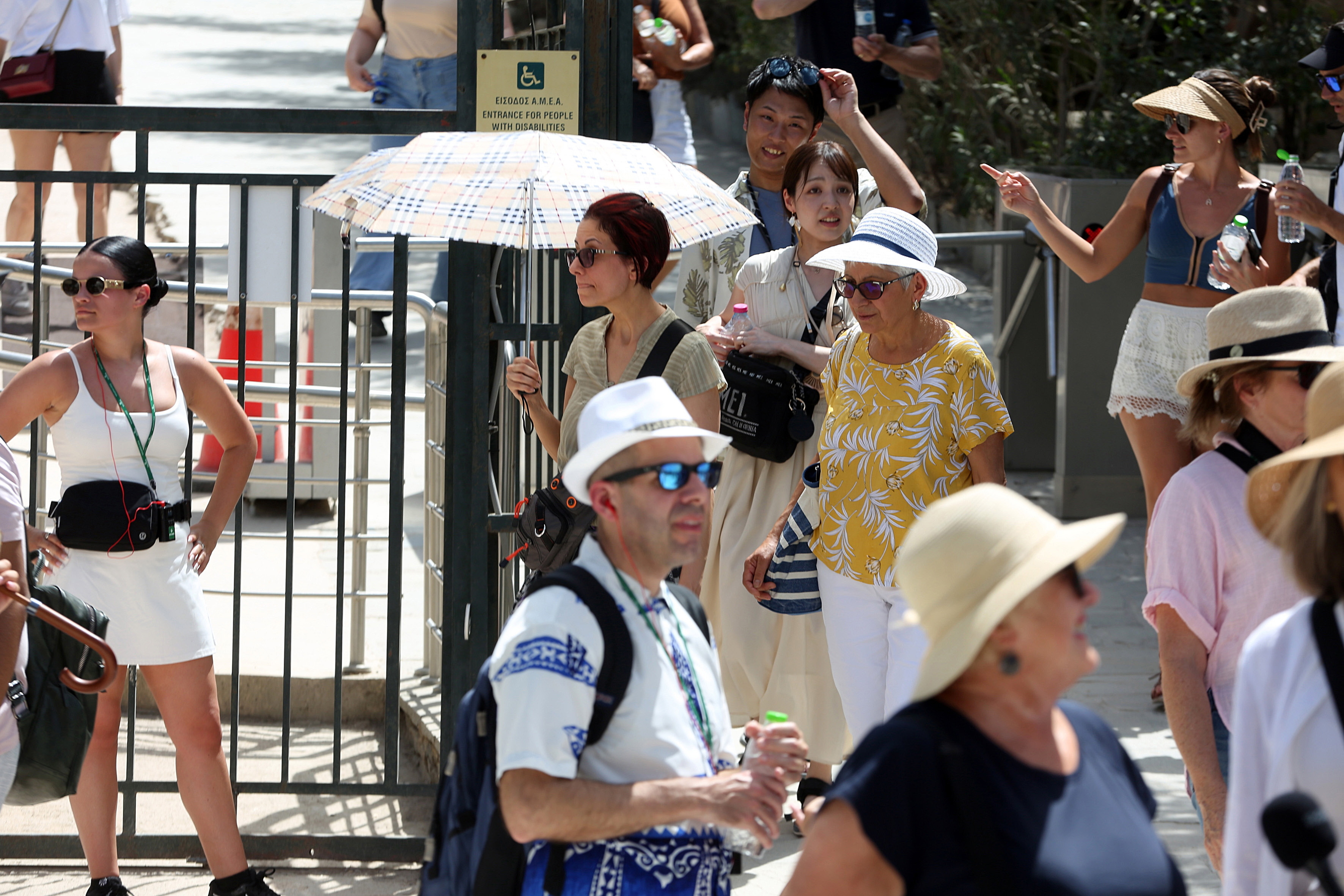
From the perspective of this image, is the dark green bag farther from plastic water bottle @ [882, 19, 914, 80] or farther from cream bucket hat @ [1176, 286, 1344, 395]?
plastic water bottle @ [882, 19, 914, 80]

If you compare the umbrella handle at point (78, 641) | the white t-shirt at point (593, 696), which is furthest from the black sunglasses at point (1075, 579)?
the umbrella handle at point (78, 641)

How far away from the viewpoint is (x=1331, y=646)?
7.09 feet

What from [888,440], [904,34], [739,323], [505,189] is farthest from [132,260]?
[904,34]

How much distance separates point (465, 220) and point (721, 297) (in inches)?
47.5

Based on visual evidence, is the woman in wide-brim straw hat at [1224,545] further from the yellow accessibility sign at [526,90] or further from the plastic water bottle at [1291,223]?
the yellow accessibility sign at [526,90]

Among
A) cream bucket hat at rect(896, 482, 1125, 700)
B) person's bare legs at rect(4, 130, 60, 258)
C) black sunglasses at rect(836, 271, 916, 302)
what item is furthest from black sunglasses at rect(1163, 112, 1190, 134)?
person's bare legs at rect(4, 130, 60, 258)

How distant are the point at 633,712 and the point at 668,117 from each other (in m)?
5.71

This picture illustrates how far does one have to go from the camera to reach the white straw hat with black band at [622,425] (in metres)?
2.68

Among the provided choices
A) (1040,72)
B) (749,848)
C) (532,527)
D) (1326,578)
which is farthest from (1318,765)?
(1040,72)

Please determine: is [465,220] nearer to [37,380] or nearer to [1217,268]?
[37,380]

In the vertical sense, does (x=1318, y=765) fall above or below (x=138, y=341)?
below

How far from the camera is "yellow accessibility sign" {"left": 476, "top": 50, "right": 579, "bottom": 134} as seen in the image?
4.61m

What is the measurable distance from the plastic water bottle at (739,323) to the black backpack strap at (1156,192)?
145 cm

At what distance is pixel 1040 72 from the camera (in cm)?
1119
